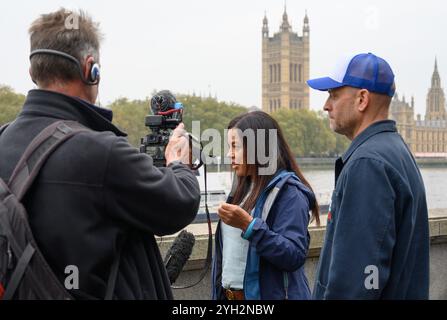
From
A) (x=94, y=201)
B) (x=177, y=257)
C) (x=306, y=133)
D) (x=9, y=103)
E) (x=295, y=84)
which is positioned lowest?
(x=177, y=257)

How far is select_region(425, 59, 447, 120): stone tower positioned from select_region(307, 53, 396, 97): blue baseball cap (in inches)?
4423

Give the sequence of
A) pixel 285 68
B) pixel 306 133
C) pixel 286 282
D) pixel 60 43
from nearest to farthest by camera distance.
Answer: pixel 60 43 < pixel 286 282 < pixel 306 133 < pixel 285 68

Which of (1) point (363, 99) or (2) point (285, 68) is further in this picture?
(2) point (285, 68)

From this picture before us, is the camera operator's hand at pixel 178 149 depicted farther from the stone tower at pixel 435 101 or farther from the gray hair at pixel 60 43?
the stone tower at pixel 435 101

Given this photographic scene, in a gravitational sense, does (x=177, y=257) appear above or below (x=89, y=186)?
below

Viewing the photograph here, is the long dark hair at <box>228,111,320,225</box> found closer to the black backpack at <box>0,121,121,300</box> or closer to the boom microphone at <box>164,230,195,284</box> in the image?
the boom microphone at <box>164,230,195,284</box>

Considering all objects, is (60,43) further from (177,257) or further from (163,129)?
(177,257)

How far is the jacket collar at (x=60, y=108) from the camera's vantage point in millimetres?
2008

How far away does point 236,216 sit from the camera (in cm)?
294

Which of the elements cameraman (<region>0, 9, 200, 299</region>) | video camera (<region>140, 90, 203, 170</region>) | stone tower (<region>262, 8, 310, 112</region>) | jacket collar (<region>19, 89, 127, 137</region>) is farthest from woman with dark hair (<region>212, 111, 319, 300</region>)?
stone tower (<region>262, 8, 310, 112</region>)

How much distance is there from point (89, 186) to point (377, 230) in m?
1.01

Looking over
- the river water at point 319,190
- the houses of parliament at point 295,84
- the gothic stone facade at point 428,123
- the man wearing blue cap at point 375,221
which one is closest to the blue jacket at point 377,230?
the man wearing blue cap at point 375,221

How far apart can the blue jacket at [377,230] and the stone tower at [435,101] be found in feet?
369

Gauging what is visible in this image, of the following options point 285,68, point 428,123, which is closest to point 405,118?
point 428,123
